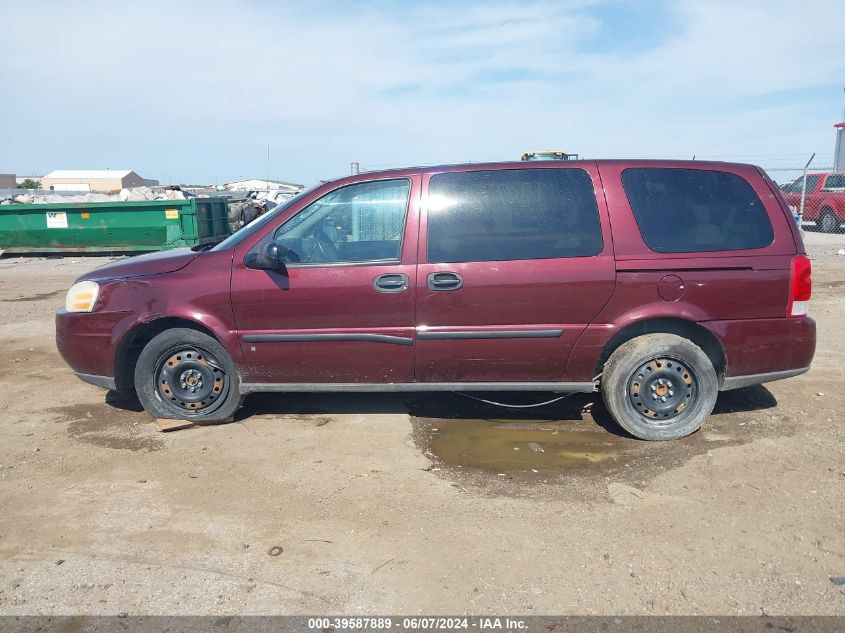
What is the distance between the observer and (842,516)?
11.2 ft

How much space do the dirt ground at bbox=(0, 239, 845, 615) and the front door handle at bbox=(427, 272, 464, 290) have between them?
1.05m

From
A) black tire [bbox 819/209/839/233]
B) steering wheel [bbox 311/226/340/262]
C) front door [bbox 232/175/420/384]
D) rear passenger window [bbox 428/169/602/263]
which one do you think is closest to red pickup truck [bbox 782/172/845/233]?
black tire [bbox 819/209/839/233]

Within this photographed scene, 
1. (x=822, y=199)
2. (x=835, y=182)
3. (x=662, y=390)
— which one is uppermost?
(x=835, y=182)

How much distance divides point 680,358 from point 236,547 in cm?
297

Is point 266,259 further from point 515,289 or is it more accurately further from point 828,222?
point 828,222

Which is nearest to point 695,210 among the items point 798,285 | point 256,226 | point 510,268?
point 798,285

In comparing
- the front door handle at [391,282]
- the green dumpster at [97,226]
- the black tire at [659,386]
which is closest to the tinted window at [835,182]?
the green dumpster at [97,226]

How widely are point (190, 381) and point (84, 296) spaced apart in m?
0.95

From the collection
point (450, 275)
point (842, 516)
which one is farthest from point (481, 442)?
point (842, 516)

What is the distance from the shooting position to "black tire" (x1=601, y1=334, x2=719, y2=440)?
4.38 m

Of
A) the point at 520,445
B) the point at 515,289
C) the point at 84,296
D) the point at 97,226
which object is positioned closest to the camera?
the point at 515,289

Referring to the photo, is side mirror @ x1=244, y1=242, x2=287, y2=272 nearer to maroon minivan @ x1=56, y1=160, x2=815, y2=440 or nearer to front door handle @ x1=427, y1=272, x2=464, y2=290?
maroon minivan @ x1=56, y1=160, x2=815, y2=440

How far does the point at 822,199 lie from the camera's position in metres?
18.0

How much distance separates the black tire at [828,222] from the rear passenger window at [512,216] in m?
16.9
